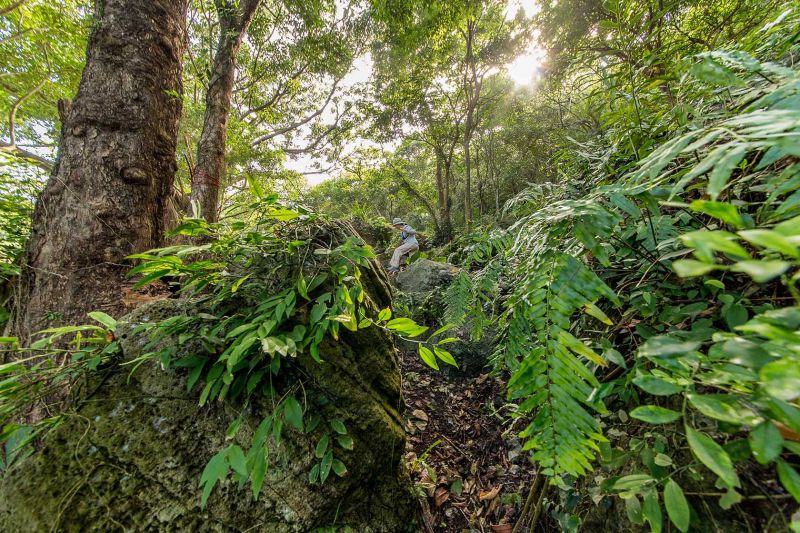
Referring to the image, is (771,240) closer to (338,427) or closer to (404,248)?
(338,427)

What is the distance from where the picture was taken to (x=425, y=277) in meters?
4.67

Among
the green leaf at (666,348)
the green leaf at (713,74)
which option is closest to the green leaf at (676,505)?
the green leaf at (666,348)

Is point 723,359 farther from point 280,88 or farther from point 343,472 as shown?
point 280,88

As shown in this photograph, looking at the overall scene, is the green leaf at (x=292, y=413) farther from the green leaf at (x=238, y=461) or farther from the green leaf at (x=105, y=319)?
the green leaf at (x=105, y=319)

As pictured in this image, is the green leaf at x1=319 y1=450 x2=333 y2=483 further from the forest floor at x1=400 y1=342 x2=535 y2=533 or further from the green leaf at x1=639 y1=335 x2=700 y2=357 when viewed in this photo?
the green leaf at x1=639 y1=335 x2=700 y2=357

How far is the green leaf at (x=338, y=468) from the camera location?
38.8 inches

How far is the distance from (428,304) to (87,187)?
130 inches

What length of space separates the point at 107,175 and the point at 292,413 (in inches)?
78.2

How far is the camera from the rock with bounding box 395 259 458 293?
450cm

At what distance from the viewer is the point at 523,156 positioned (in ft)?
34.3

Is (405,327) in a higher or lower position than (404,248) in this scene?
lower

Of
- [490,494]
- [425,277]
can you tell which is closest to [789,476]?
[490,494]

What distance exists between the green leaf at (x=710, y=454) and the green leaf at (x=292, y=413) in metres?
0.91

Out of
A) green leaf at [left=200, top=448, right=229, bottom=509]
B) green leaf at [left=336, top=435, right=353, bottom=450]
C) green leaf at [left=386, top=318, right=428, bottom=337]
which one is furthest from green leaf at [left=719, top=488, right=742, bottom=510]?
green leaf at [left=200, top=448, right=229, bottom=509]
